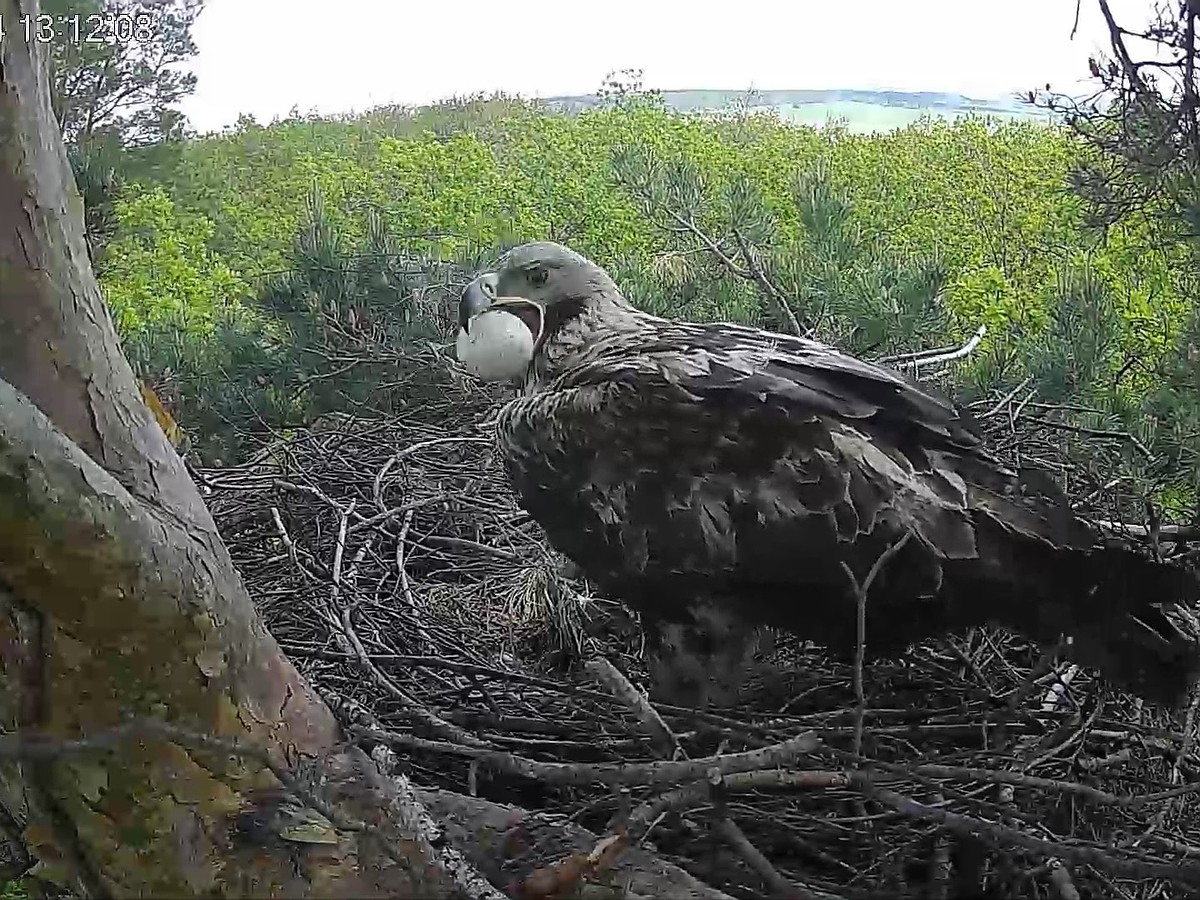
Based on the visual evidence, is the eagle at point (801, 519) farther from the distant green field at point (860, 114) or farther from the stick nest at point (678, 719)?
the distant green field at point (860, 114)

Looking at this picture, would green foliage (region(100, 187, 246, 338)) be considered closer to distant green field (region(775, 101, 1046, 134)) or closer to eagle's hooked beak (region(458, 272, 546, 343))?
eagle's hooked beak (region(458, 272, 546, 343))

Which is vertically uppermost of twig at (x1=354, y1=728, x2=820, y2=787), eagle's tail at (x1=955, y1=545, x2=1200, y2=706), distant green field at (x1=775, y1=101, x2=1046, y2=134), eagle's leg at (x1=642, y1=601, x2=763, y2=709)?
distant green field at (x1=775, y1=101, x2=1046, y2=134)

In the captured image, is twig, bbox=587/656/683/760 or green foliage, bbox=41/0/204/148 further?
green foliage, bbox=41/0/204/148

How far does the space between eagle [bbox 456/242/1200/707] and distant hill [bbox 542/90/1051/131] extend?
96.3 inches

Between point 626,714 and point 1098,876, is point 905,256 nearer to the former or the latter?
point 626,714

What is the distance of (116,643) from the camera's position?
0.86 metres

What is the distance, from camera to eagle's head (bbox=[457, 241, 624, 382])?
2027 mm

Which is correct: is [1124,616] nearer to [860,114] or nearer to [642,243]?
[642,243]

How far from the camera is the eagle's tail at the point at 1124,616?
54.6 inches

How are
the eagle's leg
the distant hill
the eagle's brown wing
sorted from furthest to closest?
the distant hill, the eagle's leg, the eagle's brown wing

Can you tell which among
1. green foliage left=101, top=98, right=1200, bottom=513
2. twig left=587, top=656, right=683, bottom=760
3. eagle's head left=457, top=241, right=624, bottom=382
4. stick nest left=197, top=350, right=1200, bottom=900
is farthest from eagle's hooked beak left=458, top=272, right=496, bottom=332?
twig left=587, top=656, right=683, bottom=760

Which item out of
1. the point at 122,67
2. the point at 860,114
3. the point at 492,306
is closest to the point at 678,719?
the point at 492,306

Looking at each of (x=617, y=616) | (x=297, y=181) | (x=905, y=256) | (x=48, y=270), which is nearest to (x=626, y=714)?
(x=617, y=616)

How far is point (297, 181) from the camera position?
473cm
